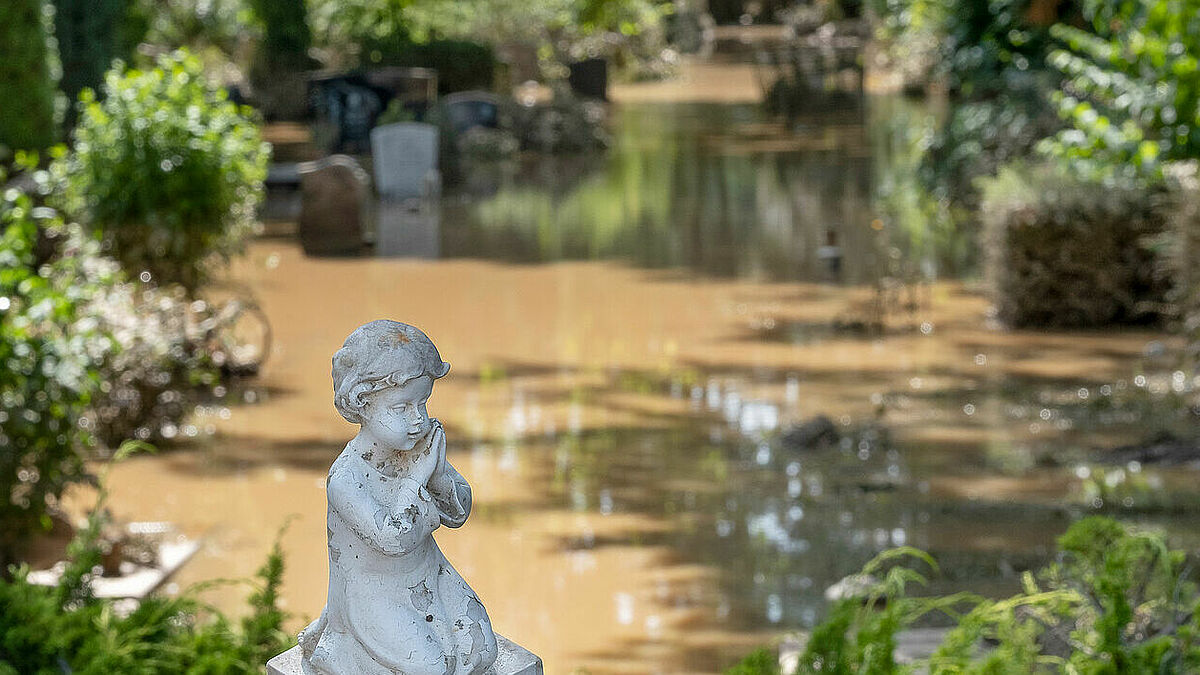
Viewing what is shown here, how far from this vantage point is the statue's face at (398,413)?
7.19ft

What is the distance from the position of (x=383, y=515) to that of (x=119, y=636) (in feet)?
7.31

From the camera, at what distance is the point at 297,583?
6977 mm

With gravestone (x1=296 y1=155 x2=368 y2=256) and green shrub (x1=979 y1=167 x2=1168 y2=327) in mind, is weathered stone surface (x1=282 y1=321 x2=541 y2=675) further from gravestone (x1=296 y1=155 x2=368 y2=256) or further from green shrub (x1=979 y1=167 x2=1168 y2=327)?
gravestone (x1=296 y1=155 x2=368 y2=256)

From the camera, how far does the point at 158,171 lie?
10.2 m

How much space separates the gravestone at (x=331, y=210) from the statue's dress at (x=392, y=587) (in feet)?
43.5

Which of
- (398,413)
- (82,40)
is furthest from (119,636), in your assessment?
(82,40)

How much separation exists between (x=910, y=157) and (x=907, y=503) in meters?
13.6

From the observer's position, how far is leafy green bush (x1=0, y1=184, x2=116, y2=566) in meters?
6.07

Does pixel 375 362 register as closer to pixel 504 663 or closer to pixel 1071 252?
pixel 504 663

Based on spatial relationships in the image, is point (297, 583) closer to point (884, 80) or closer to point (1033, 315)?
point (1033, 315)

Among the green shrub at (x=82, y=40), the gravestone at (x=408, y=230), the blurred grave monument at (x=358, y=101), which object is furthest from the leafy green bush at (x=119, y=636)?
the blurred grave monument at (x=358, y=101)

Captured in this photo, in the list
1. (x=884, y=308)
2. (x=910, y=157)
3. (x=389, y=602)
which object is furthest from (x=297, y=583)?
(x=910, y=157)

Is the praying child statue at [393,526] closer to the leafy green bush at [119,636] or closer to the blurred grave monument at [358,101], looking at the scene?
the leafy green bush at [119,636]

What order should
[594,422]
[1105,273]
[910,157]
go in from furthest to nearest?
[910,157], [1105,273], [594,422]
